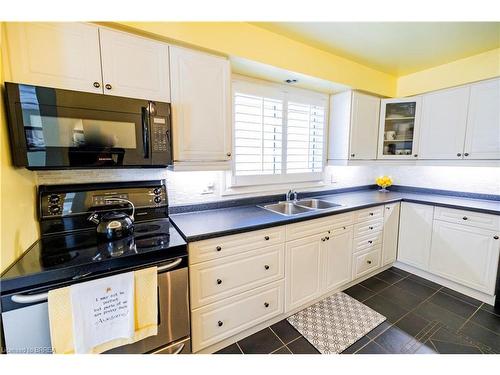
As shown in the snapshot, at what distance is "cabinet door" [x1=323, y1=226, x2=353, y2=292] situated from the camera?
80.6 inches

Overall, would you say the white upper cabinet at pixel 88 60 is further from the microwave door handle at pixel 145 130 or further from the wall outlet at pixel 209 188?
the wall outlet at pixel 209 188

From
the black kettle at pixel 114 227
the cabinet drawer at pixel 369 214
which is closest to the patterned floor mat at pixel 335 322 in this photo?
the cabinet drawer at pixel 369 214

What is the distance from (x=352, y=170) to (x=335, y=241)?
1.39 m

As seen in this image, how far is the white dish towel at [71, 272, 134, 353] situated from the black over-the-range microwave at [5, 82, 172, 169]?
2.17 feet

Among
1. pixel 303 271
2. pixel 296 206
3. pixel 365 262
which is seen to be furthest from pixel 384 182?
pixel 303 271

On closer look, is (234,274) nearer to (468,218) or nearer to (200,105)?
(200,105)

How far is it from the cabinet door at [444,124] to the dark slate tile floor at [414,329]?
1524 mm

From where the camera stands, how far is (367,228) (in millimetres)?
2342

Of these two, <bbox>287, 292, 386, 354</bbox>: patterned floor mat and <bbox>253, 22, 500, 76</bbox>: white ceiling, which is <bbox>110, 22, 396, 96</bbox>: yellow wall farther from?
<bbox>287, 292, 386, 354</bbox>: patterned floor mat

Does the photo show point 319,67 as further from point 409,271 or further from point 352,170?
point 409,271

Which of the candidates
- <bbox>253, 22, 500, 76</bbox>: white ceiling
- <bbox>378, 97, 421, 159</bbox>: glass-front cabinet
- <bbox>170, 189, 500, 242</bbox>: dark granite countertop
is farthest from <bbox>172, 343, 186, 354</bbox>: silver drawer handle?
<bbox>378, 97, 421, 159</bbox>: glass-front cabinet

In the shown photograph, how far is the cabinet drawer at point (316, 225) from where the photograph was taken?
1.78 meters

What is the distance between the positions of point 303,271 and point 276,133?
4.62 feet
